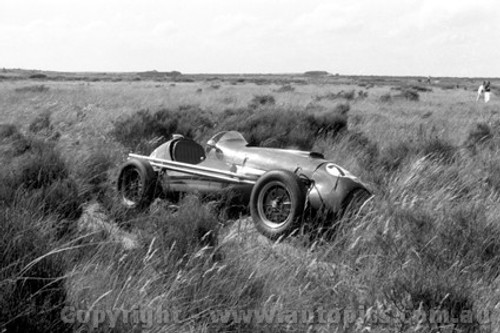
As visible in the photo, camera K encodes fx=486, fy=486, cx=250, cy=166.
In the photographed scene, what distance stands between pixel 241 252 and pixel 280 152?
6.46ft

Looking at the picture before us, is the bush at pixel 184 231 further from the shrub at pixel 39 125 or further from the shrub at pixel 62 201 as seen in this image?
the shrub at pixel 39 125

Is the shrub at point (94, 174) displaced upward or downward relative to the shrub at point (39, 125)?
downward

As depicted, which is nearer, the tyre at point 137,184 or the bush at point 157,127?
the tyre at point 137,184

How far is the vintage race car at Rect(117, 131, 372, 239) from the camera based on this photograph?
5020 mm

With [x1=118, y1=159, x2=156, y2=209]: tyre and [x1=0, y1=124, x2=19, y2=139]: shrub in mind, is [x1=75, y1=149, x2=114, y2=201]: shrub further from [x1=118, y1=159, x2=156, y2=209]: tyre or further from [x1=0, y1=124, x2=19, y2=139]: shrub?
[x1=0, y1=124, x2=19, y2=139]: shrub

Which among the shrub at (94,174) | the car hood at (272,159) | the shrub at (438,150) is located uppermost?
the car hood at (272,159)

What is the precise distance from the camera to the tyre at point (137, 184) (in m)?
6.27

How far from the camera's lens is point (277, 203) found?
5148 millimetres

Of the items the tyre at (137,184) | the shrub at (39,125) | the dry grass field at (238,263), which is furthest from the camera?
the shrub at (39,125)

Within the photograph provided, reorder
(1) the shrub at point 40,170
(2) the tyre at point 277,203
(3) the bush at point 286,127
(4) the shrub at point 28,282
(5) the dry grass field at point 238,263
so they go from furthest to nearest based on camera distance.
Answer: (3) the bush at point 286,127, (1) the shrub at point 40,170, (2) the tyre at point 277,203, (5) the dry grass field at point 238,263, (4) the shrub at point 28,282

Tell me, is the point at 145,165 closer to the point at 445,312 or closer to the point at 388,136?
the point at 445,312

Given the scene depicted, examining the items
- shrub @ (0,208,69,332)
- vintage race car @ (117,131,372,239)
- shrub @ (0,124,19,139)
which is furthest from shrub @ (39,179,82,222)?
shrub @ (0,124,19,139)

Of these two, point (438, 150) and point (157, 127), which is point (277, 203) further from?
point (157, 127)

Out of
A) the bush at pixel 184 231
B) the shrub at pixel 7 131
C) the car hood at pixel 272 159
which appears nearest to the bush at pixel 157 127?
the shrub at pixel 7 131
